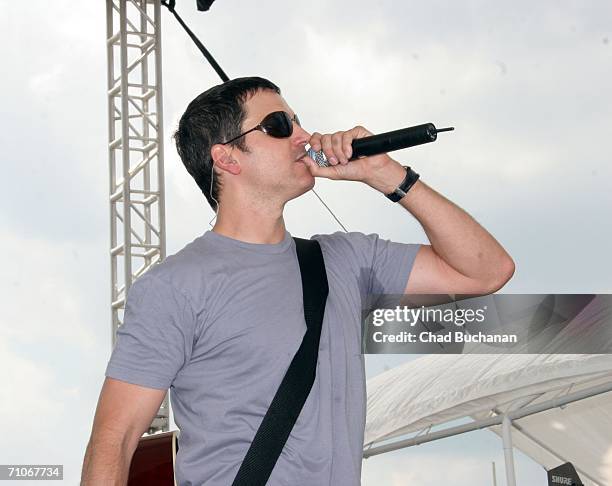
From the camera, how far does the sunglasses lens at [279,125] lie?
1704 mm

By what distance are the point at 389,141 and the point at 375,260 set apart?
27cm

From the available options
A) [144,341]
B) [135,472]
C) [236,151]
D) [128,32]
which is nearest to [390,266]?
[236,151]

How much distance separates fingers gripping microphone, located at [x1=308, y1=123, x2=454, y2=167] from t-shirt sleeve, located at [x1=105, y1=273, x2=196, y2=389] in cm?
38

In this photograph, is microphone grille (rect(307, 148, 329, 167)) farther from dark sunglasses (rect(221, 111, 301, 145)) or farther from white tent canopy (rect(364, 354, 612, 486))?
white tent canopy (rect(364, 354, 612, 486))

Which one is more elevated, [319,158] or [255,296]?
[319,158]

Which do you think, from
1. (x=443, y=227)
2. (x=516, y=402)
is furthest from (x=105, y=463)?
(x=516, y=402)

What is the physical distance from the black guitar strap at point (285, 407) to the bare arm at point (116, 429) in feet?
0.63

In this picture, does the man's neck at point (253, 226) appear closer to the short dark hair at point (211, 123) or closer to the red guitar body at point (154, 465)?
the short dark hair at point (211, 123)

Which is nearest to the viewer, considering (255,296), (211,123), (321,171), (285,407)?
(285,407)

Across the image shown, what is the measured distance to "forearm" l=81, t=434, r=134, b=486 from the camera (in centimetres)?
143

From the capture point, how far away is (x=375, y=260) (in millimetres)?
1759

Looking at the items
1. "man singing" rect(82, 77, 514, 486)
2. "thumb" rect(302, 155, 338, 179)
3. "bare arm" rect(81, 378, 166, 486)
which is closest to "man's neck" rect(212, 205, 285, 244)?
"man singing" rect(82, 77, 514, 486)

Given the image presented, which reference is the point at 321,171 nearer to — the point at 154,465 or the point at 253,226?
the point at 253,226

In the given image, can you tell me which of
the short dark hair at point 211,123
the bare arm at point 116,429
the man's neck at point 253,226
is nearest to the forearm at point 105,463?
the bare arm at point 116,429
